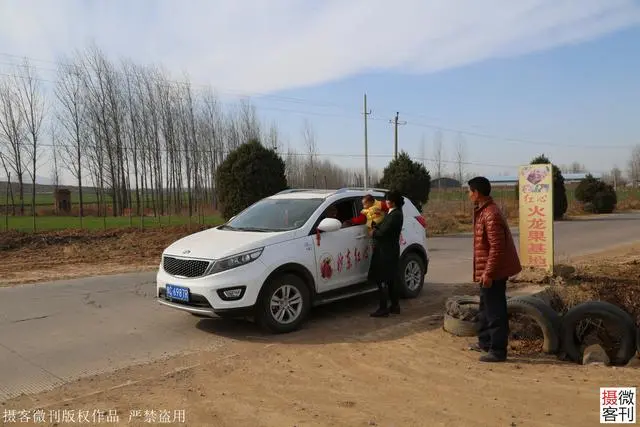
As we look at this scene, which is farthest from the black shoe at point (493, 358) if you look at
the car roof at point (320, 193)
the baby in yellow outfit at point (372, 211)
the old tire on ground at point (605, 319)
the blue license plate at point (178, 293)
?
the blue license plate at point (178, 293)

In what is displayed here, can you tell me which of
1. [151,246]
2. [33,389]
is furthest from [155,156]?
[33,389]

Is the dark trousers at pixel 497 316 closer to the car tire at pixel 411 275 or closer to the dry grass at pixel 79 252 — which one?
the car tire at pixel 411 275

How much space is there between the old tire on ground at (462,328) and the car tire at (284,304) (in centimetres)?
175

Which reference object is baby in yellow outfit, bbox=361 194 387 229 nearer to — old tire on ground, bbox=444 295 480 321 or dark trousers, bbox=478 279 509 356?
old tire on ground, bbox=444 295 480 321

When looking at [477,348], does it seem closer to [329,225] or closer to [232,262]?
[329,225]

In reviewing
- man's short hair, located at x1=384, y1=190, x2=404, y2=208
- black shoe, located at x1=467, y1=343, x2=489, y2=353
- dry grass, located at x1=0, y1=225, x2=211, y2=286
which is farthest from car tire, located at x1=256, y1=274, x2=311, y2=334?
dry grass, located at x1=0, y1=225, x2=211, y2=286

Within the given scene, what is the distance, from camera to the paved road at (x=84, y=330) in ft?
A: 17.8

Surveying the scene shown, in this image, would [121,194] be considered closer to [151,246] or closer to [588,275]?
[151,246]

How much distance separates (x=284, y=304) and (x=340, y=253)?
1.16 metres

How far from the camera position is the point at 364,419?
13.0 feet

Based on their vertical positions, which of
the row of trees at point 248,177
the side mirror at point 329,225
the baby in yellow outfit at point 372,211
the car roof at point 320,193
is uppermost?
the row of trees at point 248,177

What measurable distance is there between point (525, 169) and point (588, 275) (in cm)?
209

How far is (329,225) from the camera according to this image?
6961mm

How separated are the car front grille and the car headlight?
0.12 metres
